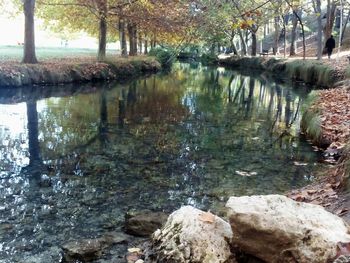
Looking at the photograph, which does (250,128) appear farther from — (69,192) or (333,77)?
(333,77)

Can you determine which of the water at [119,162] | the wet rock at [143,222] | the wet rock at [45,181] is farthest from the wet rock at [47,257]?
the wet rock at [45,181]

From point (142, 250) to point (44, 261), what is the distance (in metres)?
1.05

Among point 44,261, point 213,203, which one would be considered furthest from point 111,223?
point 213,203

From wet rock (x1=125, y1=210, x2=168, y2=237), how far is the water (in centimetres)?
17

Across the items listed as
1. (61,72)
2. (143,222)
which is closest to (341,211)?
(143,222)

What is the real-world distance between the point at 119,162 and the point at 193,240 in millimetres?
4592

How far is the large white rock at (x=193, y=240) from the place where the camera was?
3.96 m

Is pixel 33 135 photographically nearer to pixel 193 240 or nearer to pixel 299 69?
pixel 193 240

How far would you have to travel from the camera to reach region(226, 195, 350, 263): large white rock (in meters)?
3.45

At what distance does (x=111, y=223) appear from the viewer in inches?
219

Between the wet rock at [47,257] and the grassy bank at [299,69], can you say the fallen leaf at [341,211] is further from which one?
the grassy bank at [299,69]

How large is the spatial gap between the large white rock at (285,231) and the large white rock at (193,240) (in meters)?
0.22

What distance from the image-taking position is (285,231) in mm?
3547

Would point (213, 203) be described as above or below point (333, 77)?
below
